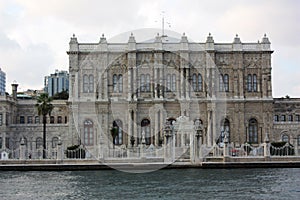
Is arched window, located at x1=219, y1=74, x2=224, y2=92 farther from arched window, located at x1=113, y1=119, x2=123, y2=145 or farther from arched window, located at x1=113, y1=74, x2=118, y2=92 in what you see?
arched window, located at x1=113, y1=119, x2=123, y2=145

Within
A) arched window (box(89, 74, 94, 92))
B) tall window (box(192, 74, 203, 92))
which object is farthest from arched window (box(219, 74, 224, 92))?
arched window (box(89, 74, 94, 92))

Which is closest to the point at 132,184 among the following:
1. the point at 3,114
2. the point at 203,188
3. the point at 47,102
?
the point at 203,188

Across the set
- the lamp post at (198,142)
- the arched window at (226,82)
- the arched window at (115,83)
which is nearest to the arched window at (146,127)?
the arched window at (115,83)

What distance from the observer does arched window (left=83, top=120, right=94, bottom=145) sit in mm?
51375

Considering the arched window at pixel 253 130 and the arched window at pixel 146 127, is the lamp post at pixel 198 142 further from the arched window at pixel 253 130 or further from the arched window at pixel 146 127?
the arched window at pixel 253 130

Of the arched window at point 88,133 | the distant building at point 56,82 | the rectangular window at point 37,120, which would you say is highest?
the distant building at point 56,82

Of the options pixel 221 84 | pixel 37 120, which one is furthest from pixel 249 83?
pixel 37 120

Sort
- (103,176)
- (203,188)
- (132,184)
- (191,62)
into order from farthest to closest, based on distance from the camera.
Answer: (191,62), (103,176), (132,184), (203,188)

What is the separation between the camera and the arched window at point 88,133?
169 ft

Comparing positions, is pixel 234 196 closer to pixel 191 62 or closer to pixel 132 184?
pixel 132 184

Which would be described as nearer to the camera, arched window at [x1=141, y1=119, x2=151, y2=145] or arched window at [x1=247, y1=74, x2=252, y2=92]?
arched window at [x1=141, y1=119, x2=151, y2=145]

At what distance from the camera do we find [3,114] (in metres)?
52.1

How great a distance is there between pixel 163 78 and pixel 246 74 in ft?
25.9

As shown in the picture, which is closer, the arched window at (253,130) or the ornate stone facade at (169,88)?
the ornate stone facade at (169,88)
